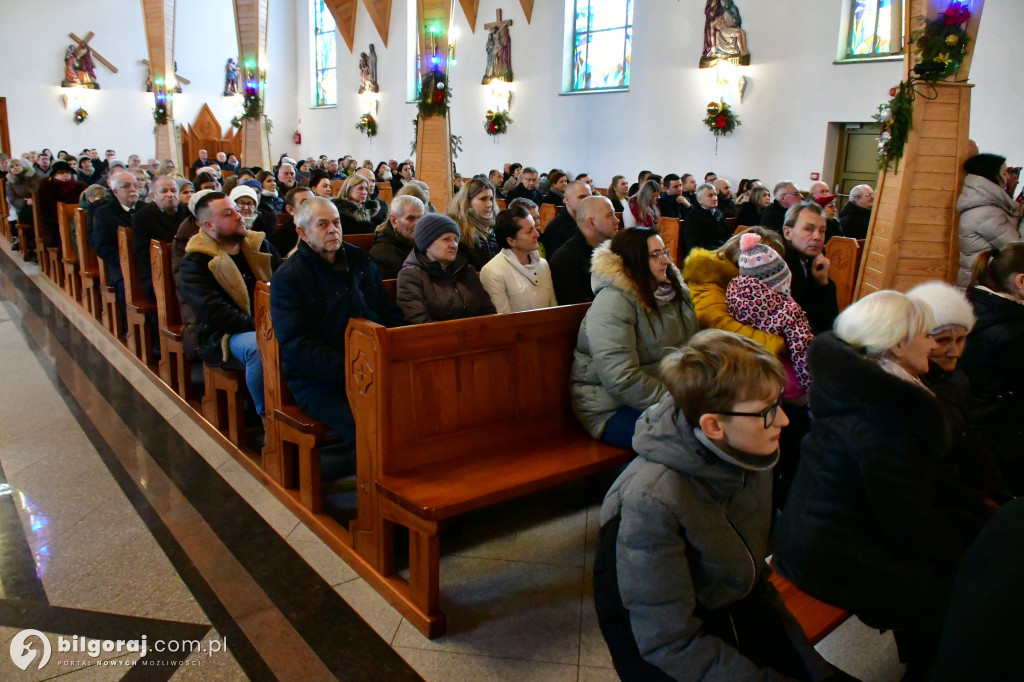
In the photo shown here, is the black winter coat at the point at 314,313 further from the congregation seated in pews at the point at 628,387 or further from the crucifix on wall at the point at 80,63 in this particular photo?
the crucifix on wall at the point at 80,63

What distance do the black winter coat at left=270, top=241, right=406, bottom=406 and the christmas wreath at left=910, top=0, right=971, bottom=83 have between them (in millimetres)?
4330

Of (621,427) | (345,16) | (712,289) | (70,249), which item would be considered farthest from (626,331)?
(345,16)

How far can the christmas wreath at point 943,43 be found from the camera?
5168mm

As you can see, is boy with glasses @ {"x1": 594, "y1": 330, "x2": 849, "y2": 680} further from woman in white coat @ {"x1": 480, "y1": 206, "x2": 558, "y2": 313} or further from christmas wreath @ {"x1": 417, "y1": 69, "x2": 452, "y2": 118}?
christmas wreath @ {"x1": 417, "y1": 69, "x2": 452, "y2": 118}

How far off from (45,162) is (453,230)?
41.9ft

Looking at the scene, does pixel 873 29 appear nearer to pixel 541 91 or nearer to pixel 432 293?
pixel 541 91

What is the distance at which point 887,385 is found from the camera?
173 centimetres

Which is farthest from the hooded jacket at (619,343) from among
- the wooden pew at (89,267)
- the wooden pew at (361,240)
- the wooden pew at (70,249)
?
the wooden pew at (70,249)

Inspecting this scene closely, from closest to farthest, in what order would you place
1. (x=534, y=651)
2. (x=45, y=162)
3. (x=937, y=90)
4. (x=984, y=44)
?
(x=534, y=651) < (x=937, y=90) < (x=984, y=44) < (x=45, y=162)

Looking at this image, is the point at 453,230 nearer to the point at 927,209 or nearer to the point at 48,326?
the point at 927,209

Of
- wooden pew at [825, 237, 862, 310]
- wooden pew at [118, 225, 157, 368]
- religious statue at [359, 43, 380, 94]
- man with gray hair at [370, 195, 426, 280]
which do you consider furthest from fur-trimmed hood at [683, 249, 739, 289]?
religious statue at [359, 43, 380, 94]

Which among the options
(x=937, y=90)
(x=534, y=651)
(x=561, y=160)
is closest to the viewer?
(x=534, y=651)

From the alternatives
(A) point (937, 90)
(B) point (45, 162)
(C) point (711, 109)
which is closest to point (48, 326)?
(A) point (937, 90)

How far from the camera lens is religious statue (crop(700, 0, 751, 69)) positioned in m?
11.6
